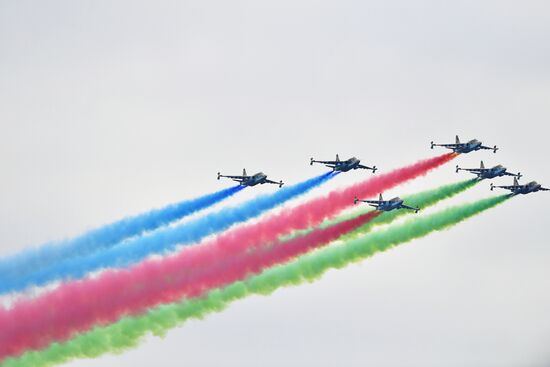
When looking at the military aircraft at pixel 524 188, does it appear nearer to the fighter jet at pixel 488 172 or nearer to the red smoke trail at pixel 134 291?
the fighter jet at pixel 488 172

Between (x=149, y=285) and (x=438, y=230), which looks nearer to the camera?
(x=149, y=285)

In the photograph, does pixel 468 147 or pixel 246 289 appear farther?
pixel 468 147

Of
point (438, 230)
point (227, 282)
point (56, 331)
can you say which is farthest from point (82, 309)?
point (438, 230)

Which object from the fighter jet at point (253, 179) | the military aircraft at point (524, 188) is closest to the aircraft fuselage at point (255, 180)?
the fighter jet at point (253, 179)

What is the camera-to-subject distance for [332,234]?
144500mm

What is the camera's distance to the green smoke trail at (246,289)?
447 ft

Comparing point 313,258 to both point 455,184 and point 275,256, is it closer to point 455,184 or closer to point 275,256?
point 275,256

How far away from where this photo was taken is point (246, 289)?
5551 inches

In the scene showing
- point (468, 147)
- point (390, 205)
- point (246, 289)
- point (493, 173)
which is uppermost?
point (468, 147)

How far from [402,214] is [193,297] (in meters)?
19.9

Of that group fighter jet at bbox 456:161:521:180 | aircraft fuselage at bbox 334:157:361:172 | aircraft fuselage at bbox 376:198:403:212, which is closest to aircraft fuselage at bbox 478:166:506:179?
fighter jet at bbox 456:161:521:180

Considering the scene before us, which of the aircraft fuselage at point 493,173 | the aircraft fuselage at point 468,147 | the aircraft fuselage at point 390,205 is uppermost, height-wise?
the aircraft fuselage at point 468,147

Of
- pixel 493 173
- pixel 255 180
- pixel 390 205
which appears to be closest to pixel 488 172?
pixel 493 173

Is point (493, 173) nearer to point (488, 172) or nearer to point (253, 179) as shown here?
point (488, 172)
